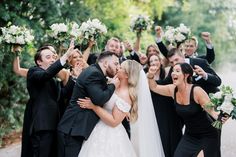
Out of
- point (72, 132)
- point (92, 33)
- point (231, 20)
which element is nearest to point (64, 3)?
point (92, 33)

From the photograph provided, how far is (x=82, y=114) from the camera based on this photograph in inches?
215

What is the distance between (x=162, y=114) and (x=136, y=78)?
121 centimetres

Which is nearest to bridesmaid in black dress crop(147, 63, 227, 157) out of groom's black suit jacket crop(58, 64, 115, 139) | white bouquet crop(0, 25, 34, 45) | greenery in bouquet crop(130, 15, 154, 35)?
groom's black suit jacket crop(58, 64, 115, 139)

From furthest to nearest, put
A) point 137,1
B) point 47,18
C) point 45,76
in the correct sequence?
point 137,1
point 47,18
point 45,76

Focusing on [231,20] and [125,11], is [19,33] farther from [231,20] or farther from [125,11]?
[231,20]

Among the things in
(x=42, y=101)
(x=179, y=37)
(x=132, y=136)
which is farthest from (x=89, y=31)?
(x=132, y=136)

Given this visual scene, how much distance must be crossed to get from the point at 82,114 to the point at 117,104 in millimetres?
432

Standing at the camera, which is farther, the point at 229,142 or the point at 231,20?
the point at 231,20

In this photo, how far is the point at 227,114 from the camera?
516cm

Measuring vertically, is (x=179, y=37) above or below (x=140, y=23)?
below

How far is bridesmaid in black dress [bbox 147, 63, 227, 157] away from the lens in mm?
5609

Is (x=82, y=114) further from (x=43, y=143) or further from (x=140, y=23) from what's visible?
(x=140, y=23)

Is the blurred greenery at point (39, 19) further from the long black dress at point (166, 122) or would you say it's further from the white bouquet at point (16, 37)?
the long black dress at point (166, 122)

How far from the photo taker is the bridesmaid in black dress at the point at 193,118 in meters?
5.61
